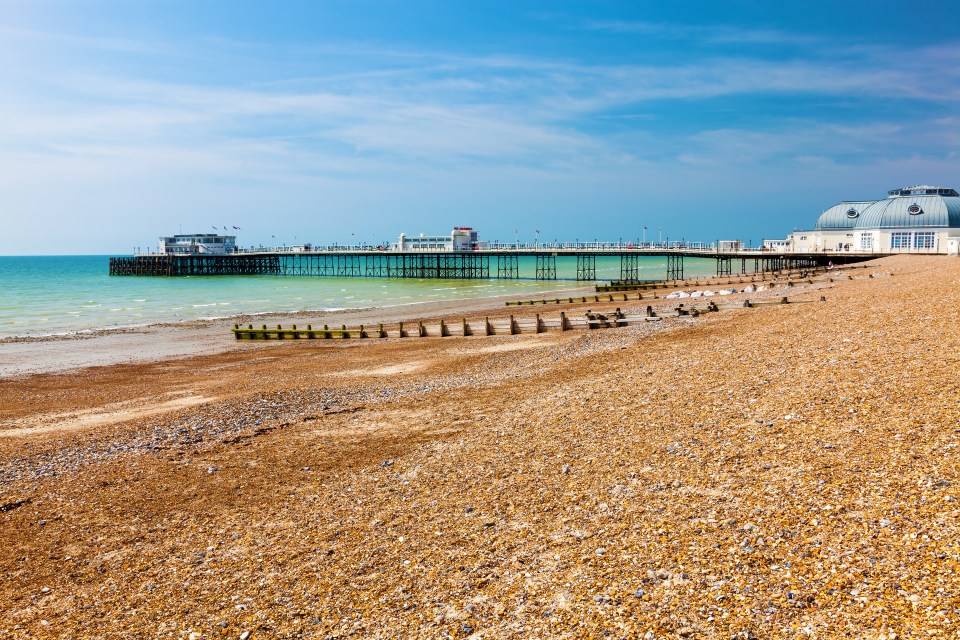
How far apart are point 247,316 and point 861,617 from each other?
44060mm

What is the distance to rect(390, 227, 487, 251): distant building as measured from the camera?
4168 inches

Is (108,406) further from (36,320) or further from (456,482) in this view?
→ (36,320)

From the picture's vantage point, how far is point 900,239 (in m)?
72.4

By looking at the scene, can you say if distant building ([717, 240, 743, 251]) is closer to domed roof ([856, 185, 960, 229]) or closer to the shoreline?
domed roof ([856, 185, 960, 229])

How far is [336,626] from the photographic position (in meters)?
5.75

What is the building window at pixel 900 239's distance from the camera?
71.9 m

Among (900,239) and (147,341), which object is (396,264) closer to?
(900,239)

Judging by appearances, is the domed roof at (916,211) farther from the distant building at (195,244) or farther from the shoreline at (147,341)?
the distant building at (195,244)

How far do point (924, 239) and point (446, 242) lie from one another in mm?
60912

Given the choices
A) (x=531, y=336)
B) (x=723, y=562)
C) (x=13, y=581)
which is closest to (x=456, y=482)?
(x=723, y=562)

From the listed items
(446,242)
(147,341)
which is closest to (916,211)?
(446,242)

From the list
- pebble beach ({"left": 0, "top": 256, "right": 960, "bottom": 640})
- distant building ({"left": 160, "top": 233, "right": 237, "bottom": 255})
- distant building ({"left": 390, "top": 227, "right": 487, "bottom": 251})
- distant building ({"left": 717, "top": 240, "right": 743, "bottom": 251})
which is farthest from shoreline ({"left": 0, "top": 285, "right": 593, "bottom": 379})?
distant building ({"left": 160, "top": 233, "right": 237, "bottom": 255})

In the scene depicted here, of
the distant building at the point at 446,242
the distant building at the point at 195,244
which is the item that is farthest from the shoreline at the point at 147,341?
the distant building at the point at 195,244

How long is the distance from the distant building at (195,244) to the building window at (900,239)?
10232cm
